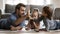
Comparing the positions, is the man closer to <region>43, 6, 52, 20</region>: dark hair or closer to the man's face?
the man's face

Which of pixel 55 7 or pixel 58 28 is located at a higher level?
pixel 55 7

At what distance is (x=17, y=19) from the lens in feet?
4.22

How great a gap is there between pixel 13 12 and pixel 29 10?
16 centimetres

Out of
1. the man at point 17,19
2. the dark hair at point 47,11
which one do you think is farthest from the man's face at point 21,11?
the dark hair at point 47,11

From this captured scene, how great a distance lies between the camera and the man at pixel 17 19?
1282 mm

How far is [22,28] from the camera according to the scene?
129cm

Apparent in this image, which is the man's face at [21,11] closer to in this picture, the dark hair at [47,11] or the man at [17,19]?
the man at [17,19]

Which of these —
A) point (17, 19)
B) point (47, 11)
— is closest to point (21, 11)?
point (17, 19)

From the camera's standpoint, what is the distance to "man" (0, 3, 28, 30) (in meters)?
1.28

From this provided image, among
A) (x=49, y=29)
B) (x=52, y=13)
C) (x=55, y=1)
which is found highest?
(x=55, y=1)

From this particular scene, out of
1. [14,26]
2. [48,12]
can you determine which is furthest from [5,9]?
[48,12]

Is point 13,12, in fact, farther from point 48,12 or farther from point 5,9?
point 48,12

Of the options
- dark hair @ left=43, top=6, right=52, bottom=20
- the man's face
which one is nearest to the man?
the man's face

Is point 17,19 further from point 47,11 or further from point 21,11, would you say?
point 47,11
